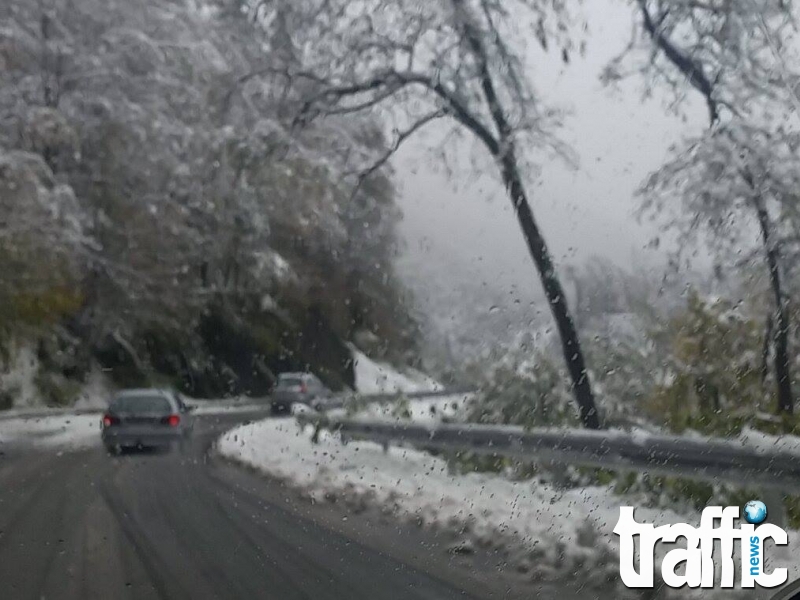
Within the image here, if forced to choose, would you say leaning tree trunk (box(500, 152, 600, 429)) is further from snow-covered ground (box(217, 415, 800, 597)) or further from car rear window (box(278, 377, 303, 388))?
car rear window (box(278, 377, 303, 388))

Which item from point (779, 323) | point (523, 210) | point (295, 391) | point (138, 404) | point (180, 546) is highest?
point (523, 210)

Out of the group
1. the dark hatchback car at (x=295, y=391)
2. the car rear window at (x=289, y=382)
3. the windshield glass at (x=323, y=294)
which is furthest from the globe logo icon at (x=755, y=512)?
the car rear window at (x=289, y=382)

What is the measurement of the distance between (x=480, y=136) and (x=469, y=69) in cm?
32

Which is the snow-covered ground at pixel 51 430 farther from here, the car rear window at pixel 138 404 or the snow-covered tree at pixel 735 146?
the snow-covered tree at pixel 735 146

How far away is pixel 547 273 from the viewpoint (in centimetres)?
468

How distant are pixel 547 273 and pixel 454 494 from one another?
1641 mm

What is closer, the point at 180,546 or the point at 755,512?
the point at 755,512

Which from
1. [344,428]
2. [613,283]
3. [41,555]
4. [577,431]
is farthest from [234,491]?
[613,283]

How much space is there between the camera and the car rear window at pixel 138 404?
13.9ft

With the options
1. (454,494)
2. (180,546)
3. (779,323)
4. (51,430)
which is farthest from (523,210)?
(51,430)

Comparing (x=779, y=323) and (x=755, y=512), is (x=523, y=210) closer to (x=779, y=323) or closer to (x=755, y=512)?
(x=779, y=323)

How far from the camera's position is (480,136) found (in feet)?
15.5

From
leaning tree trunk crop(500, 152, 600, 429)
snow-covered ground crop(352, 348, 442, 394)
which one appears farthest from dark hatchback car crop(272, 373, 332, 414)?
leaning tree trunk crop(500, 152, 600, 429)

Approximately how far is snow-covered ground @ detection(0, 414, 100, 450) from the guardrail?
3.15ft
